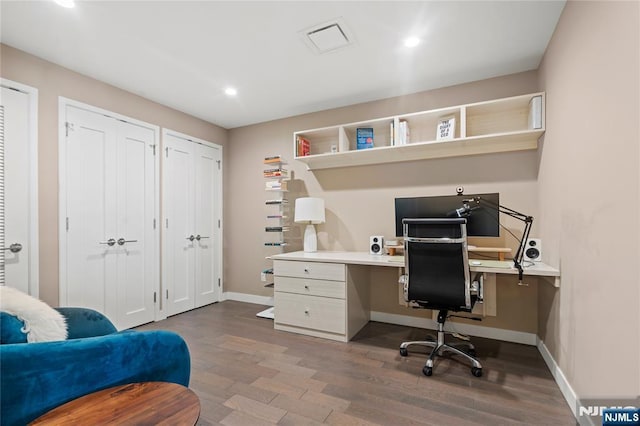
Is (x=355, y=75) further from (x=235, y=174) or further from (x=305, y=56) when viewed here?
(x=235, y=174)

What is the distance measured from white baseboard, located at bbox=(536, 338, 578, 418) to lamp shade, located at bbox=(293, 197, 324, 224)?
2.36 m

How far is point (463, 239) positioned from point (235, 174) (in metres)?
3.35

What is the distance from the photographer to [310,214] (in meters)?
3.36

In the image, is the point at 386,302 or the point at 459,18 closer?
the point at 459,18

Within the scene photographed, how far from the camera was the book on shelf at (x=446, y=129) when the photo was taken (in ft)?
9.06

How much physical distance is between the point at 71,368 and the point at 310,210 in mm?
2504

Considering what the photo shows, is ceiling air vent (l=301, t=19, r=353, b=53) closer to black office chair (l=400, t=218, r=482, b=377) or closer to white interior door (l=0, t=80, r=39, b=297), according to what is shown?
black office chair (l=400, t=218, r=482, b=377)

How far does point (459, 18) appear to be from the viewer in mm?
2045

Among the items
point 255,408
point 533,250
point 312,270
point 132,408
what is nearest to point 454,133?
point 533,250

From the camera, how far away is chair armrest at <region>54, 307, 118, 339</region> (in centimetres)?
162

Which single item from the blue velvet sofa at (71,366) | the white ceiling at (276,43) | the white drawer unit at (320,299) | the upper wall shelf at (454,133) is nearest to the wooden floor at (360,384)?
the white drawer unit at (320,299)

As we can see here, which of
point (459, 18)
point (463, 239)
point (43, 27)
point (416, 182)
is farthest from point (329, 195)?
point (43, 27)

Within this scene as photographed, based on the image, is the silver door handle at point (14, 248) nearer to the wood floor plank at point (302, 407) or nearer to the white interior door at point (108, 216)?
the white interior door at point (108, 216)

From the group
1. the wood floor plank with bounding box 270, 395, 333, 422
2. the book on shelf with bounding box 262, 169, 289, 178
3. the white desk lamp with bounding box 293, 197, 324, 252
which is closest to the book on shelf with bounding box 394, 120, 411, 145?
the white desk lamp with bounding box 293, 197, 324, 252
